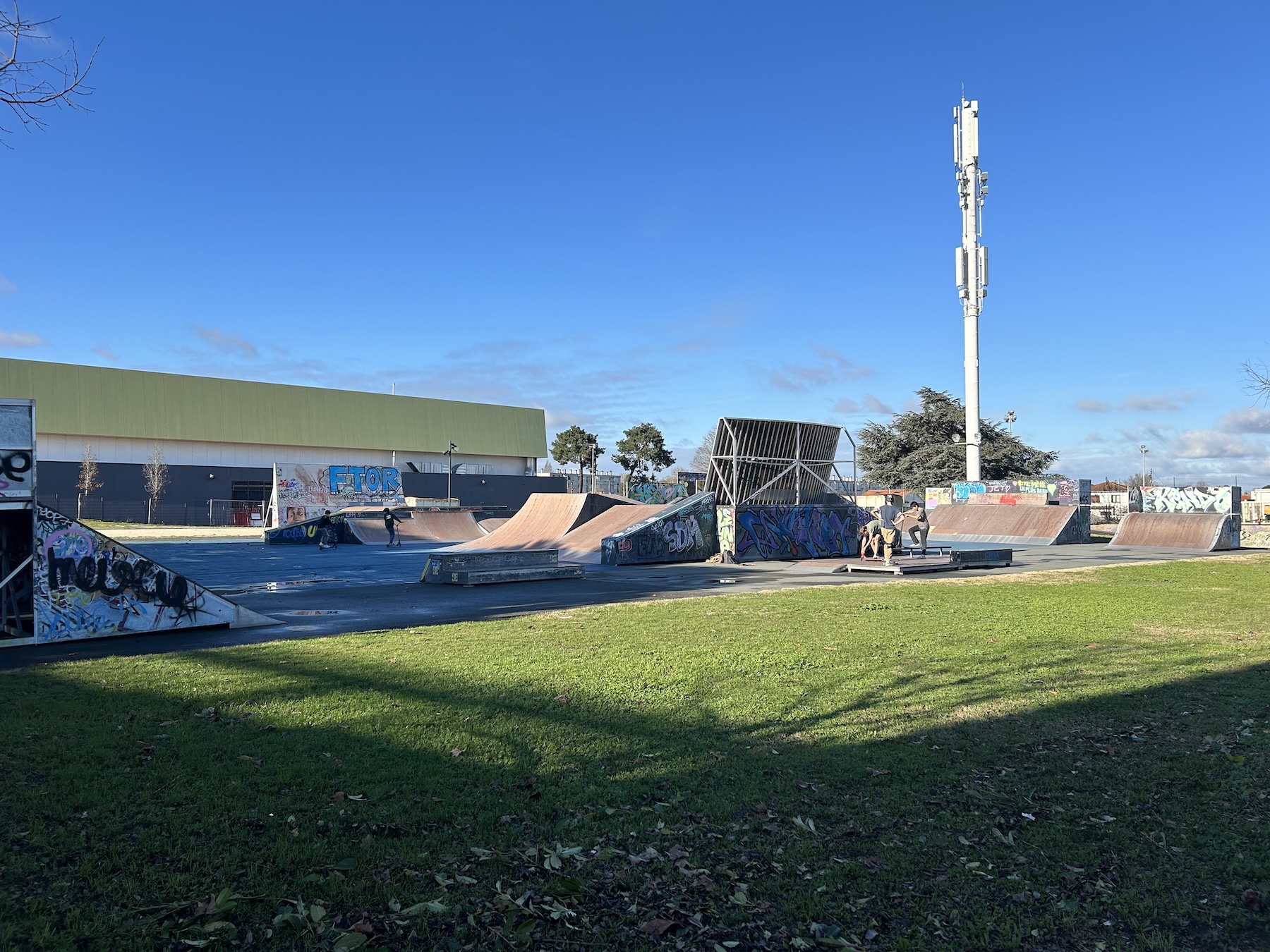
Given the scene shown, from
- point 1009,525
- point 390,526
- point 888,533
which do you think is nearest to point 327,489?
point 390,526

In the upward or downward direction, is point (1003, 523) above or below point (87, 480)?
below

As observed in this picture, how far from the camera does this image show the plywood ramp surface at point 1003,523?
1284 inches

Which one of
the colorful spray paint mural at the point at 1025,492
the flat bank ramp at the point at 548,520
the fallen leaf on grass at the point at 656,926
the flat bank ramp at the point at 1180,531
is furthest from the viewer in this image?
the colorful spray paint mural at the point at 1025,492

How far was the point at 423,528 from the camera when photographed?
3562 cm

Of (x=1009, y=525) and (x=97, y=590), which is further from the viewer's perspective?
(x=1009, y=525)

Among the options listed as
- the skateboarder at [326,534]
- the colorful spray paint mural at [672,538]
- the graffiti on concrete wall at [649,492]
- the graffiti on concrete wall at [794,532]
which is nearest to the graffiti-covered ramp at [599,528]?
the colorful spray paint mural at [672,538]

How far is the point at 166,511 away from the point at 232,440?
7.69 meters

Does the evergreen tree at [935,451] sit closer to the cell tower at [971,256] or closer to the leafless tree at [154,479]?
the cell tower at [971,256]

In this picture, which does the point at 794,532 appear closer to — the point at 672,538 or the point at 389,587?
the point at 672,538

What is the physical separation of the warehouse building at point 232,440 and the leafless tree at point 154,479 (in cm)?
32

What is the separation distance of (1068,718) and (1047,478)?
1533 inches

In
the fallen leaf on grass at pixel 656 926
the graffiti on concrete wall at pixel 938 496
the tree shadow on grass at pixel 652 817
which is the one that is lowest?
the fallen leaf on grass at pixel 656 926

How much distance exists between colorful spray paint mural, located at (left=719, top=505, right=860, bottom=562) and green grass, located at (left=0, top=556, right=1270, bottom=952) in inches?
588

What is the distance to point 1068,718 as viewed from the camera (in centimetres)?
571
